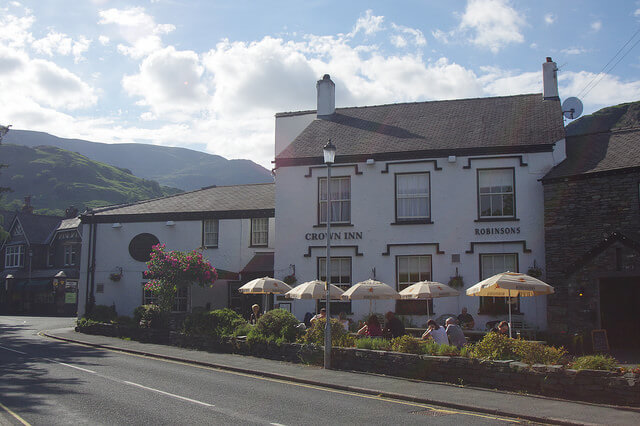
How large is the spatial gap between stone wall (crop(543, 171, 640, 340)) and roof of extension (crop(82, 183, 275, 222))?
13.9 m

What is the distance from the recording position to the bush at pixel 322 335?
17.4 meters

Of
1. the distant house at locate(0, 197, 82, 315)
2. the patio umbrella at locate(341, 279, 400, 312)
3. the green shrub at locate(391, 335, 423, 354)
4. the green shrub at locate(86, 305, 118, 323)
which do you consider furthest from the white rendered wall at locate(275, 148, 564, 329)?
the distant house at locate(0, 197, 82, 315)

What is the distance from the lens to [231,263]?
29547mm

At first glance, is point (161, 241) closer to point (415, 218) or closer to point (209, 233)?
point (209, 233)

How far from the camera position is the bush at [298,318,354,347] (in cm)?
1736

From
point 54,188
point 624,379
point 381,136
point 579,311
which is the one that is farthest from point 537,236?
point 54,188

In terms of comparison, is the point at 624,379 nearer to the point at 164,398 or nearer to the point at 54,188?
the point at 164,398

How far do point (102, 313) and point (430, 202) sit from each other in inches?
704

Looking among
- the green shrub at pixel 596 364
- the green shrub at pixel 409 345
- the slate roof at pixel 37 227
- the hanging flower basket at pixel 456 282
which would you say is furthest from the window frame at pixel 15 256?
the green shrub at pixel 596 364

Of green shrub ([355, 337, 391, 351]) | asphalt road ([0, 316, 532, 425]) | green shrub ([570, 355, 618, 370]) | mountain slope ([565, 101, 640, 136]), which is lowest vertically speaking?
asphalt road ([0, 316, 532, 425])

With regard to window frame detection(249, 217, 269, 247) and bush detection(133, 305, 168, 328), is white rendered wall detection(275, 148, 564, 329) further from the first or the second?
bush detection(133, 305, 168, 328)

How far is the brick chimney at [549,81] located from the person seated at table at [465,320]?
11.1 metres

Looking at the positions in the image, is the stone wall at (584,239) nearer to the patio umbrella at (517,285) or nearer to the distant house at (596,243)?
the distant house at (596,243)

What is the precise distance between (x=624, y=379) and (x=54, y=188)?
18268cm
